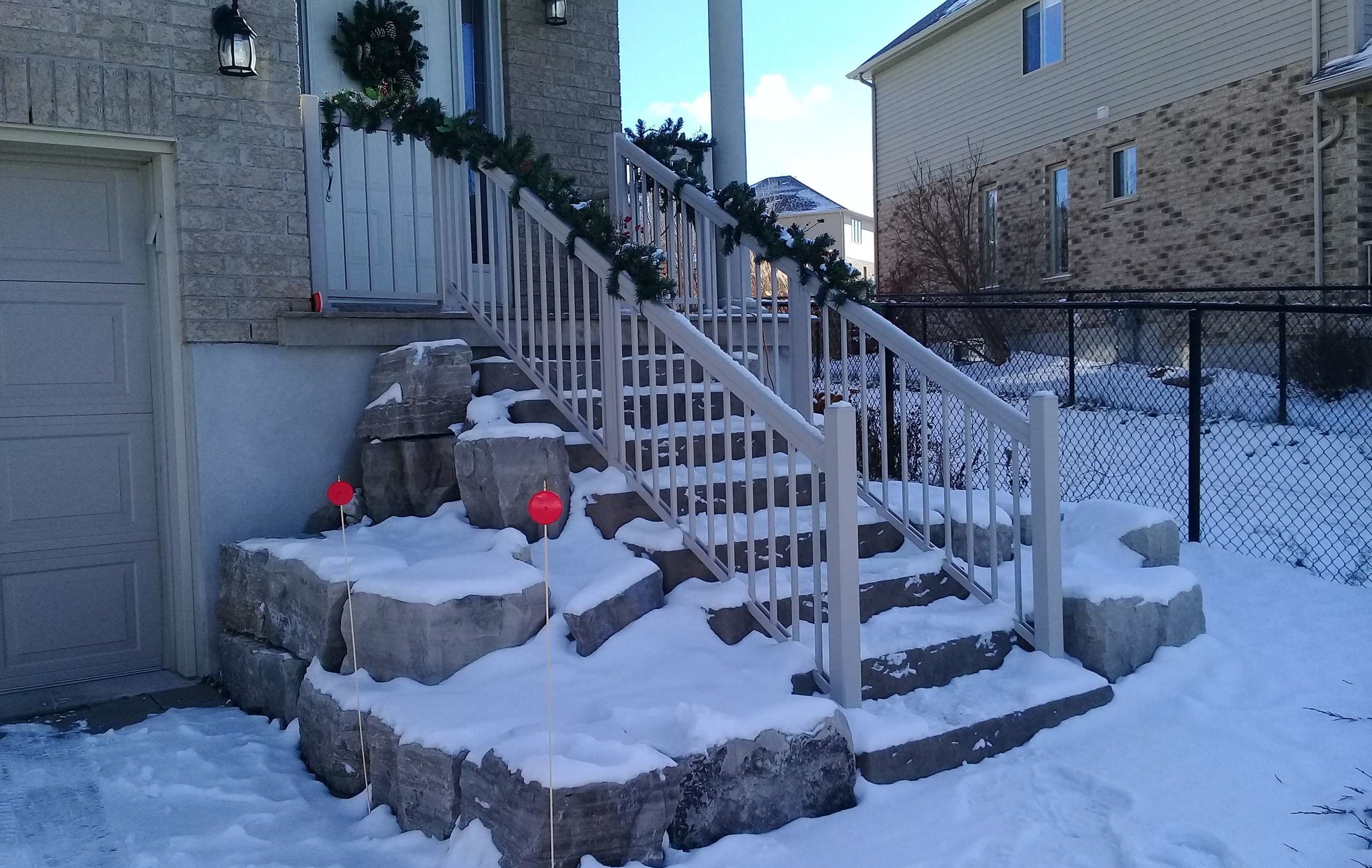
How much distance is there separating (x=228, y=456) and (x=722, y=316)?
2.54 meters

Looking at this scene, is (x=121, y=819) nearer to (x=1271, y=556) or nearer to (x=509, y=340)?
(x=509, y=340)

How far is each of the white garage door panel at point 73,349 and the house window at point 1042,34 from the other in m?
12.9

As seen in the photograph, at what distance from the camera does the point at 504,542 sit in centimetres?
377

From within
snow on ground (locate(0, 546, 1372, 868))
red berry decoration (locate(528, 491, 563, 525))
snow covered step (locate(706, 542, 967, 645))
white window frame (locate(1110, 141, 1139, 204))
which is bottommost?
snow on ground (locate(0, 546, 1372, 868))

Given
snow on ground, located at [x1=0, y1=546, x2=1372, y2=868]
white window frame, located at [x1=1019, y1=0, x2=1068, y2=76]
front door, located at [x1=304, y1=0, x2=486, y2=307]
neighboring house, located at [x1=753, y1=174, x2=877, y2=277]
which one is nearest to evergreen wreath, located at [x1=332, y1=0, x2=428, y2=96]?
front door, located at [x1=304, y1=0, x2=486, y2=307]

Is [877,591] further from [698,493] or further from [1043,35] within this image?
[1043,35]

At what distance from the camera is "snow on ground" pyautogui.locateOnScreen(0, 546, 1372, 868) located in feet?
9.07

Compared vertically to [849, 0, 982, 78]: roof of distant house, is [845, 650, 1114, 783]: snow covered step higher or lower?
lower

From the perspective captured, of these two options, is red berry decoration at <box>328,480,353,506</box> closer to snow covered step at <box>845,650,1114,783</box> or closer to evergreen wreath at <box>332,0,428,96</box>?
snow covered step at <box>845,650,1114,783</box>

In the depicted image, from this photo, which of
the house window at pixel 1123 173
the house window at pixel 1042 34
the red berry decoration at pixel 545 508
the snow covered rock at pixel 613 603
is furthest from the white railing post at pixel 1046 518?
the house window at pixel 1042 34

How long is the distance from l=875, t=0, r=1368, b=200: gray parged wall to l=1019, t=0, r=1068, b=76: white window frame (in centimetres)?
4

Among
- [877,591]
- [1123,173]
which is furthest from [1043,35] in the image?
[877,591]

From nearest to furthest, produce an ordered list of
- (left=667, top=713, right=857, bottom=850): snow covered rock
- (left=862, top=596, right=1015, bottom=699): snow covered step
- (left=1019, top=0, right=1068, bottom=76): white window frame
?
(left=667, top=713, right=857, bottom=850): snow covered rock, (left=862, top=596, right=1015, bottom=699): snow covered step, (left=1019, top=0, right=1068, bottom=76): white window frame

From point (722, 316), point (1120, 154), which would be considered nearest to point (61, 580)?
point (722, 316)
